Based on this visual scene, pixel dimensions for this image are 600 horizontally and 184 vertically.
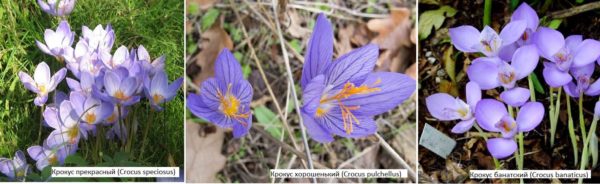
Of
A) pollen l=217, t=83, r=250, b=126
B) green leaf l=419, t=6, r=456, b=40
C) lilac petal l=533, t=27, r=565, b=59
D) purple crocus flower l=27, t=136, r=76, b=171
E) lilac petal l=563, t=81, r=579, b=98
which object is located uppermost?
green leaf l=419, t=6, r=456, b=40

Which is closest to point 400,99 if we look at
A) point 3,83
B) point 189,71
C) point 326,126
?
point 326,126

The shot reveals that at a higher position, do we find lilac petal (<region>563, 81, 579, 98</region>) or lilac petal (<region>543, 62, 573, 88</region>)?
lilac petal (<region>543, 62, 573, 88</region>)

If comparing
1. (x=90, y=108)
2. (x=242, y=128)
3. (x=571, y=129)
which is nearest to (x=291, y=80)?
(x=242, y=128)

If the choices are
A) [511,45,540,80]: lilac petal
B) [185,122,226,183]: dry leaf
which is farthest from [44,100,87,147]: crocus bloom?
[511,45,540,80]: lilac petal

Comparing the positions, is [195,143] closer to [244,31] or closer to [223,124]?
[223,124]

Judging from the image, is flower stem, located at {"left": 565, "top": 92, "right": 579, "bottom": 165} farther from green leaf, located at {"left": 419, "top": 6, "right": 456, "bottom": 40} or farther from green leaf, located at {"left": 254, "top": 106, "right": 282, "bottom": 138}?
green leaf, located at {"left": 254, "top": 106, "right": 282, "bottom": 138}

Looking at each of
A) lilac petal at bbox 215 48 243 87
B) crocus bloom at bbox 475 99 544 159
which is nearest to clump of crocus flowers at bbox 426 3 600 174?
crocus bloom at bbox 475 99 544 159
